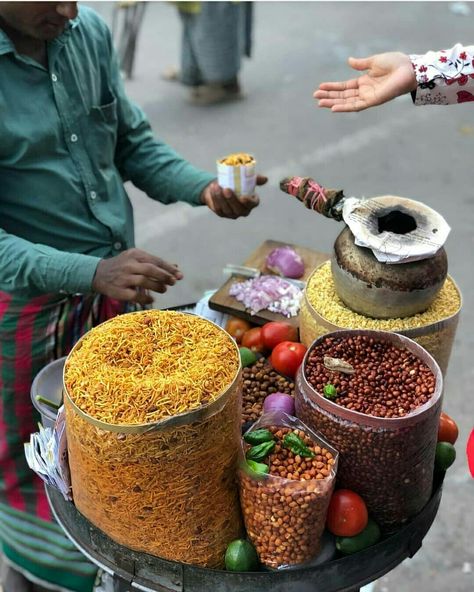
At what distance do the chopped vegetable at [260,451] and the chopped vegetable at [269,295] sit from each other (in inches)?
28.6

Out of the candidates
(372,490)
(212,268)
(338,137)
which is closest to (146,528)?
(372,490)

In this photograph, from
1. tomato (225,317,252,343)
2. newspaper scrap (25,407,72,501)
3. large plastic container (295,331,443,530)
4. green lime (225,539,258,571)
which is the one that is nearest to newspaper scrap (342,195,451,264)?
large plastic container (295,331,443,530)

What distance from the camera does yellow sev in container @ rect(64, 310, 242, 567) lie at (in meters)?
1.28

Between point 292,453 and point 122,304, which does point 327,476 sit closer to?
point 292,453

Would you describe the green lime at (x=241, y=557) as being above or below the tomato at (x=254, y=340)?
above

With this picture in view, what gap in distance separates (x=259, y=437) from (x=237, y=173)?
977 millimetres

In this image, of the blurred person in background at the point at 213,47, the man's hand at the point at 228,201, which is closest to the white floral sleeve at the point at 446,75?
the man's hand at the point at 228,201

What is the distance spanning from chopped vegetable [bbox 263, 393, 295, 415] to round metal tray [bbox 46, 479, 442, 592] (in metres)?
0.36

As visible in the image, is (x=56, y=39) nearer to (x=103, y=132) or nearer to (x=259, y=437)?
(x=103, y=132)

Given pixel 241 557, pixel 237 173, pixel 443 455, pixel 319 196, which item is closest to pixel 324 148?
pixel 237 173

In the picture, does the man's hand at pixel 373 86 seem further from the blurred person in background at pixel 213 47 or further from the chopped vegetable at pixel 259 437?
the blurred person in background at pixel 213 47

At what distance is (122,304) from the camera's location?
7.47 ft

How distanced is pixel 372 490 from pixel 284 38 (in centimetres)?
810

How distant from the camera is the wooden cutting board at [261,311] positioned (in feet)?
6.89
